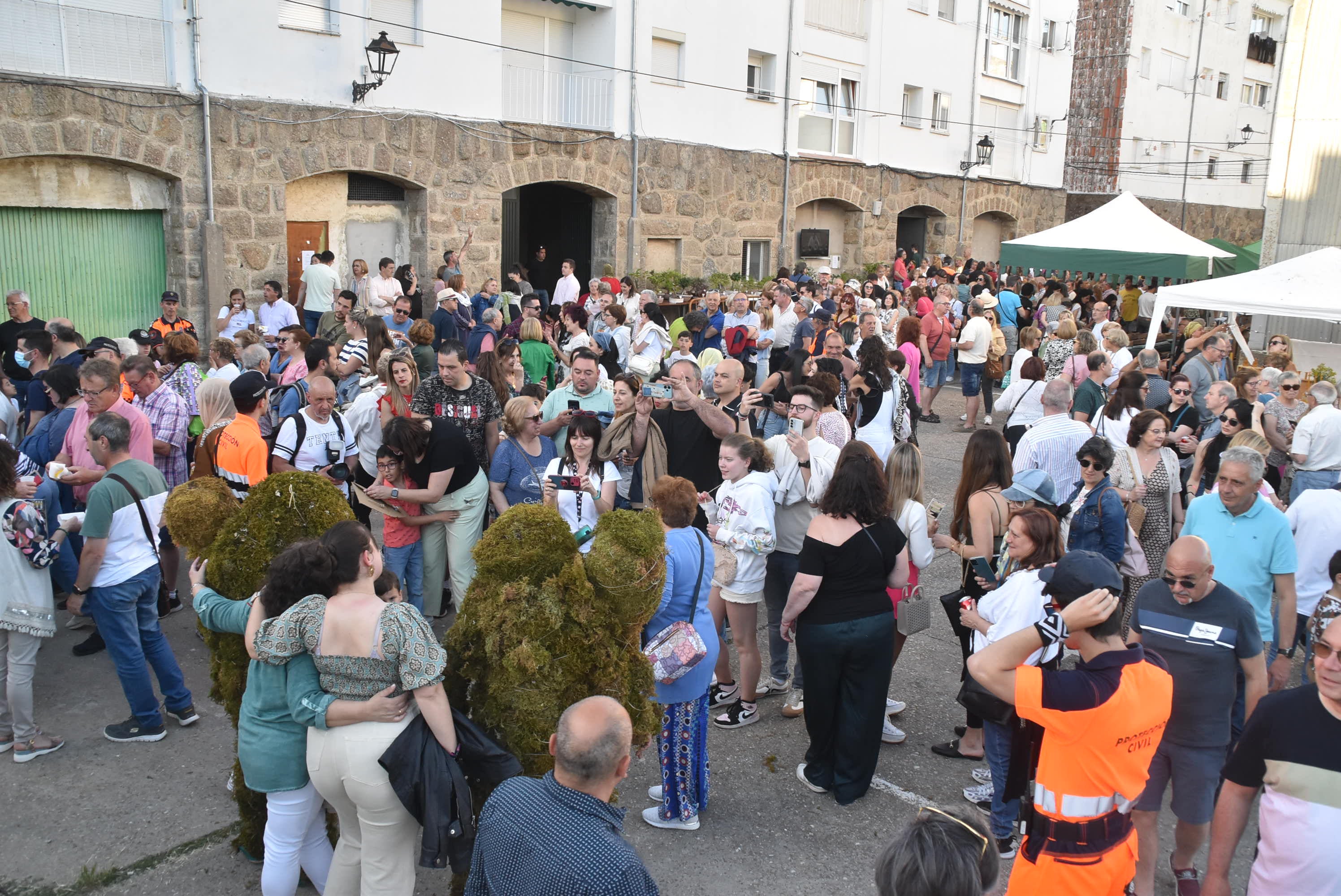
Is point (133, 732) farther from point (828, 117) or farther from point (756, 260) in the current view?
point (828, 117)

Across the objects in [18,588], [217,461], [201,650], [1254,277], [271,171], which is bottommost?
[201,650]

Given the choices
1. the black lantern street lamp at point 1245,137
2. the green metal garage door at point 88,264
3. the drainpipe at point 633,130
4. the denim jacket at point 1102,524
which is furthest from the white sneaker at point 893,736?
the black lantern street lamp at point 1245,137

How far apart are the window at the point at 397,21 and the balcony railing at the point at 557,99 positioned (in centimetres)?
179

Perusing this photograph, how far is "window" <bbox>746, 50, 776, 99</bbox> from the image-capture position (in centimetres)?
1981

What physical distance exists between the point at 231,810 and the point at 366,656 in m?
1.87

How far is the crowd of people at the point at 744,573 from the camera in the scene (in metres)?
2.92

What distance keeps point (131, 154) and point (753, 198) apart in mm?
11476

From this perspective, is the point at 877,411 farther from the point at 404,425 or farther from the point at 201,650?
the point at 201,650

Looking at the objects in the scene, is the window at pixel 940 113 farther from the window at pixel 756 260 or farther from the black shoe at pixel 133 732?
the black shoe at pixel 133 732

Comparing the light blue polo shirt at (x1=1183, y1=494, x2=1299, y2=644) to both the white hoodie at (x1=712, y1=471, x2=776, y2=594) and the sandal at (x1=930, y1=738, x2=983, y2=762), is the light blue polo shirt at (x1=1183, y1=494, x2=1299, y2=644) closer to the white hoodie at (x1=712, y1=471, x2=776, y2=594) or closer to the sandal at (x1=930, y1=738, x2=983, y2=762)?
the sandal at (x1=930, y1=738, x2=983, y2=762)

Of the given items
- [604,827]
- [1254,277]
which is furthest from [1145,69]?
[604,827]

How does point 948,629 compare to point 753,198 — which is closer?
point 948,629

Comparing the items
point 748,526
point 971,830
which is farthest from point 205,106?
point 971,830

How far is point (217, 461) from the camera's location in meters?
5.45
